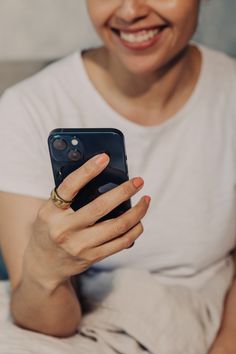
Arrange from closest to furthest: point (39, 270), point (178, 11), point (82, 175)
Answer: point (82, 175), point (39, 270), point (178, 11)

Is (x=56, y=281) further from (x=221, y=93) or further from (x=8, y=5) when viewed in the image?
(x=8, y=5)

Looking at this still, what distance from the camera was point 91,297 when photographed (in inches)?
37.4

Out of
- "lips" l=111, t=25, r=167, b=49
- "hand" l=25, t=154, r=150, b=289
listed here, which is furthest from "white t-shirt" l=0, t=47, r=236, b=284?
"hand" l=25, t=154, r=150, b=289

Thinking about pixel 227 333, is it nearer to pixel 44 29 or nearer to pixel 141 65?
pixel 141 65

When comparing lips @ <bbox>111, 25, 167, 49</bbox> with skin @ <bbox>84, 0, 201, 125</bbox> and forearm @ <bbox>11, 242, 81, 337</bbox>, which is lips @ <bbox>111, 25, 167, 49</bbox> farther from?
forearm @ <bbox>11, 242, 81, 337</bbox>

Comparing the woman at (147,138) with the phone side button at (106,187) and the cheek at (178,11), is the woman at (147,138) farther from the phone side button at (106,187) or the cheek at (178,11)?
the phone side button at (106,187)

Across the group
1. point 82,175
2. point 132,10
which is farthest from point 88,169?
point 132,10

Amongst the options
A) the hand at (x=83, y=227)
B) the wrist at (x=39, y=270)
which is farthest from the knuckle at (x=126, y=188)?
the wrist at (x=39, y=270)

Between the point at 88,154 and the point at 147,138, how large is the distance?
0.29m

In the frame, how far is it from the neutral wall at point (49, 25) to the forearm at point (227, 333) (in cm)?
60

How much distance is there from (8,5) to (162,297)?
64 centimetres

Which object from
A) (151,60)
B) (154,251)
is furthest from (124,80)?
(154,251)

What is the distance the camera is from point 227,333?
0.93m

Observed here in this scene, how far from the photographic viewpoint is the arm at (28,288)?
2.65 ft
